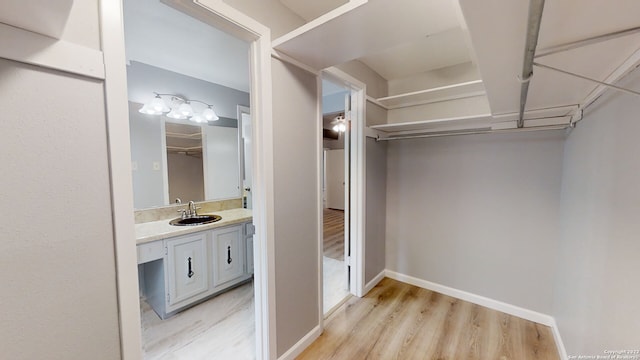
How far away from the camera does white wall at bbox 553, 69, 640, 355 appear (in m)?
0.95

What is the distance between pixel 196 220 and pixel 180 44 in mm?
1716

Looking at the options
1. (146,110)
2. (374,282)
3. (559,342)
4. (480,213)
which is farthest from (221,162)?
(559,342)

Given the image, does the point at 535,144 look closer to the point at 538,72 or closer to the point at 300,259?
the point at 538,72

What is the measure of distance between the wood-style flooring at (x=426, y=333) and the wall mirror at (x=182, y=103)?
2.06 meters

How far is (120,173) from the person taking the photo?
Result: 92 centimetres

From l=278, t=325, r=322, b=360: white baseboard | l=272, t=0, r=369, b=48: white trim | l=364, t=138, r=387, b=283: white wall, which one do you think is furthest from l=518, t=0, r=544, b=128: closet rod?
l=278, t=325, r=322, b=360: white baseboard

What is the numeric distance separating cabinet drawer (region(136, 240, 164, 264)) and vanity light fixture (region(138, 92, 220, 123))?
1.37 m

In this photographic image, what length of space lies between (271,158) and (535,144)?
2.25 metres

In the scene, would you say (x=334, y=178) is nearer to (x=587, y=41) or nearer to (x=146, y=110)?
(x=146, y=110)

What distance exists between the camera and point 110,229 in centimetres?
91

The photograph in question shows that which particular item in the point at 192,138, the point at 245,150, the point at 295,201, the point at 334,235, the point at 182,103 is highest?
the point at 182,103

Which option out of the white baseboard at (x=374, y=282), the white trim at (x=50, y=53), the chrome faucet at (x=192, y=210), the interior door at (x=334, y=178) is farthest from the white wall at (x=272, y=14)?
the interior door at (x=334, y=178)

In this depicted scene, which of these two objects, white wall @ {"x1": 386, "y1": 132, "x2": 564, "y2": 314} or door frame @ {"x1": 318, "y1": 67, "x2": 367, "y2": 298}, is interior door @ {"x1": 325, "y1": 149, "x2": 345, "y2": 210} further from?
door frame @ {"x1": 318, "y1": 67, "x2": 367, "y2": 298}

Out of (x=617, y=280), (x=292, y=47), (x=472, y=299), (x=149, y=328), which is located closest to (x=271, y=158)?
(x=292, y=47)
